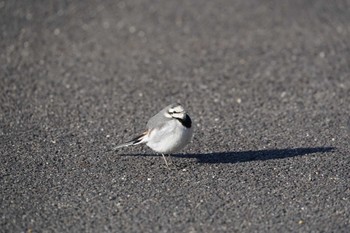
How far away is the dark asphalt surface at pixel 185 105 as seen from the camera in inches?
273

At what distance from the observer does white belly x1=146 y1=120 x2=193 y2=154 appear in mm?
7750

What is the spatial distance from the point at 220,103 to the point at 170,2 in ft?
17.8

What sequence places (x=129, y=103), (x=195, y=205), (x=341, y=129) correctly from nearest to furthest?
(x=195, y=205) → (x=341, y=129) → (x=129, y=103)

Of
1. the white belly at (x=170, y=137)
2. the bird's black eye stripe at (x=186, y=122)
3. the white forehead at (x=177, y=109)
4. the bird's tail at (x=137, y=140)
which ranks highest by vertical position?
the white forehead at (x=177, y=109)

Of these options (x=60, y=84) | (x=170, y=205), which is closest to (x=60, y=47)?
(x=60, y=84)

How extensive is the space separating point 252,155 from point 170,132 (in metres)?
1.18

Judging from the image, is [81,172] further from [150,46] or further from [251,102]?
[150,46]

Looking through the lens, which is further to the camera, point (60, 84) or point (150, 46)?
point (150, 46)

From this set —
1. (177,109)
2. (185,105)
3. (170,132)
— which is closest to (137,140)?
(170,132)

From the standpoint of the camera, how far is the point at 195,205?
22.9 ft

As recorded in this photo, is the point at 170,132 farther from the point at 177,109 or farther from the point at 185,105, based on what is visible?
the point at 185,105

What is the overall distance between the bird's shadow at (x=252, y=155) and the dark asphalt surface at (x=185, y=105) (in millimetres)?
25

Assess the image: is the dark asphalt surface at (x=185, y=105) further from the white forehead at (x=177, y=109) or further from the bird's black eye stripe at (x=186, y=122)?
the white forehead at (x=177, y=109)

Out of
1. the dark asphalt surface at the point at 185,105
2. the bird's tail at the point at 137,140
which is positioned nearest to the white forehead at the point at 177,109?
the bird's tail at the point at 137,140
